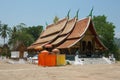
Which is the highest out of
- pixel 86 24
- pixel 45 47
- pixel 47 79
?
pixel 86 24

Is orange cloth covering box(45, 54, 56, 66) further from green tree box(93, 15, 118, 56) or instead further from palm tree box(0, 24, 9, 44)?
palm tree box(0, 24, 9, 44)

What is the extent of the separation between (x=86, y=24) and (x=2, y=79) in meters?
23.6

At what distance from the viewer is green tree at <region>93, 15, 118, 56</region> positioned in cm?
6059

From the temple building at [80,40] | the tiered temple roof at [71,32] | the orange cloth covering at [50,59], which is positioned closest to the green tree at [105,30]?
the tiered temple roof at [71,32]

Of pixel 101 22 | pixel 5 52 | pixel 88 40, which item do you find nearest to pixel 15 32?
pixel 5 52

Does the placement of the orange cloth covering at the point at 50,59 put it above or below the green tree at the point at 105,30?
below

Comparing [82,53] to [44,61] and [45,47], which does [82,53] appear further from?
[44,61]

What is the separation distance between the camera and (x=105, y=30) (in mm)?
60656

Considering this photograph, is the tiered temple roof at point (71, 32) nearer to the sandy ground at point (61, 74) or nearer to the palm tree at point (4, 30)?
the sandy ground at point (61, 74)

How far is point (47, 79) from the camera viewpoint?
47.2ft

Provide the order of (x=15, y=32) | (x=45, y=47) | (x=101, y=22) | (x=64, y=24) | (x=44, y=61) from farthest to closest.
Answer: (x=15, y=32), (x=101, y=22), (x=64, y=24), (x=45, y=47), (x=44, y=61)

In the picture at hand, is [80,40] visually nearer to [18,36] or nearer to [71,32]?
[71,32]

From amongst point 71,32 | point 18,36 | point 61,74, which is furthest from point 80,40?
A: point 18,36

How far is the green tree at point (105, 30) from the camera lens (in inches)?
2386
